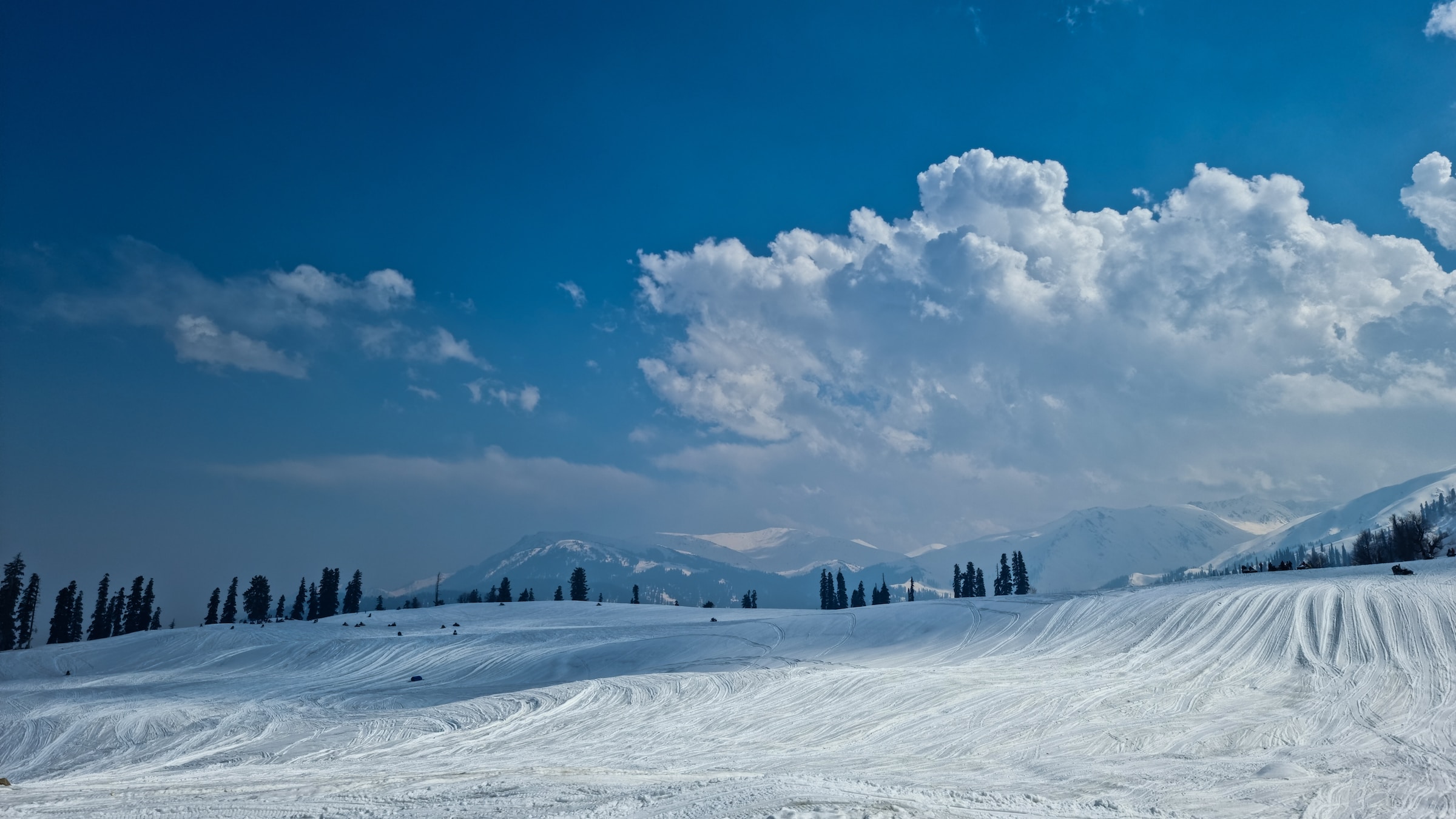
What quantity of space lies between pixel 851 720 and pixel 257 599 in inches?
5029

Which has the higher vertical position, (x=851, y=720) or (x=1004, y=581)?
(x=851, y=720)

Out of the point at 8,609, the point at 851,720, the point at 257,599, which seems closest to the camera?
the point at 851,720

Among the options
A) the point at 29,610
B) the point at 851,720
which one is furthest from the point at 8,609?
the point at 851,720

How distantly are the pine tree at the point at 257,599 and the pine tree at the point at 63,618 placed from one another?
20.9 meters

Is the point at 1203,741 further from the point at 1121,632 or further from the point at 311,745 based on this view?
the point at 311,745

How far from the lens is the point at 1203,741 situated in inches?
711

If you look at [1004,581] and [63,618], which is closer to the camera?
[63,618]

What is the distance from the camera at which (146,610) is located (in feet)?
381

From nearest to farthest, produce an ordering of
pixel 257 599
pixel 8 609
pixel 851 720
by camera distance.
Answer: pixel 851 720 < pixel 8 609 < pixel 257 599

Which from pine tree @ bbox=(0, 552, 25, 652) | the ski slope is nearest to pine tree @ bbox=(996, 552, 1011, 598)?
the ski slope

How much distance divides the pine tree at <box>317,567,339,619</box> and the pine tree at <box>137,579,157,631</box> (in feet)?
76.2

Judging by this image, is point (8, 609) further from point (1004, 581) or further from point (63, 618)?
point (1004, 581)

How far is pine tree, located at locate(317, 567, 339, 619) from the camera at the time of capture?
125812mm

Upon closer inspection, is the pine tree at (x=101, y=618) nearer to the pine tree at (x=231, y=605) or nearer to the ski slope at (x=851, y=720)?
the pine tree at (x=231, y=605)
